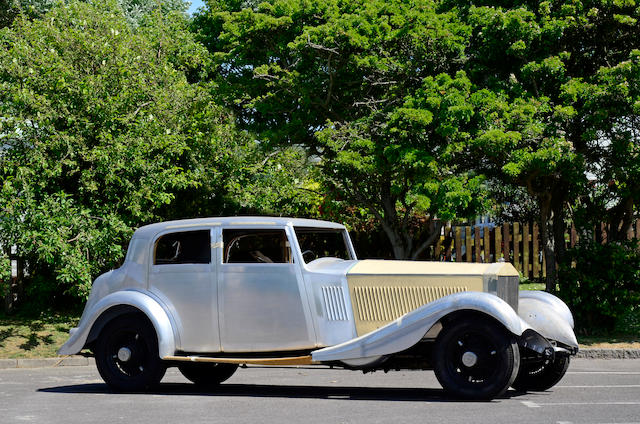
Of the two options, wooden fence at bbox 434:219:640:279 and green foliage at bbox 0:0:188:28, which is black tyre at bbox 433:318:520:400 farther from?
green foliage at bbox 0:0:188:28

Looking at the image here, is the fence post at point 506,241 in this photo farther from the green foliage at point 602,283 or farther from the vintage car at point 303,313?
the vintage car at point 303,313

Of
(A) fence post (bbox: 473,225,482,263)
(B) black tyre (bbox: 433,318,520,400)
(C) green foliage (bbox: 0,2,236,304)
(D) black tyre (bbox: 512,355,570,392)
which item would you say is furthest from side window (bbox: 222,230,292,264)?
(A) fence post (bbox: 473,225,482,263)

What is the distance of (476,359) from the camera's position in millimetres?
8070

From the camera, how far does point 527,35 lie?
1631 cm

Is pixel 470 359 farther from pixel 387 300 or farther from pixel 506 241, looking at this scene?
pixel 506 241

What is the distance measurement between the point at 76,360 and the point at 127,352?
6.10m

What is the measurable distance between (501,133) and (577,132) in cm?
210

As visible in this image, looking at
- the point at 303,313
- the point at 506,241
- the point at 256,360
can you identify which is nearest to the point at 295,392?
the point at 256,360

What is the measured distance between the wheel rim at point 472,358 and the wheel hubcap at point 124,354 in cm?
356

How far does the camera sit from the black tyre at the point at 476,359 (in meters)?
7.91

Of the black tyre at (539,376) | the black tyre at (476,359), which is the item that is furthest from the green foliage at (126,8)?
the black tyre at (476,359)

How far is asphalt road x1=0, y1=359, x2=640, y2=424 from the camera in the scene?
7367 mm

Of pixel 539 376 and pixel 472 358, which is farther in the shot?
pixel 539 376

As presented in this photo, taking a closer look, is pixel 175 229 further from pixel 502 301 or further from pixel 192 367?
pixel 502 301
